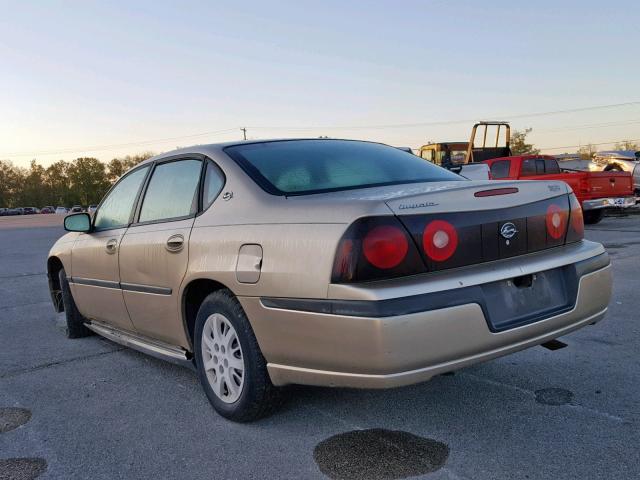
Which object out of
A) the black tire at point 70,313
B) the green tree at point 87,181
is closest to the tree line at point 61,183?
the green tree at point 87,181

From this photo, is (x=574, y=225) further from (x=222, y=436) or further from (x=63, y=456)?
(x=63, y=456)

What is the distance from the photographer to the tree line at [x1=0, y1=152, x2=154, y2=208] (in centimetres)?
12269

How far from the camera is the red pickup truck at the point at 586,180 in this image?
14.1 metres

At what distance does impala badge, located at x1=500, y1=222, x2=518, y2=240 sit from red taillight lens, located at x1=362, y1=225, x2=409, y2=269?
0.55 meters

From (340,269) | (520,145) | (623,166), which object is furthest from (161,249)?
(520,145)

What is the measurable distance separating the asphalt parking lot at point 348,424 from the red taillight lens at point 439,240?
0.89 m

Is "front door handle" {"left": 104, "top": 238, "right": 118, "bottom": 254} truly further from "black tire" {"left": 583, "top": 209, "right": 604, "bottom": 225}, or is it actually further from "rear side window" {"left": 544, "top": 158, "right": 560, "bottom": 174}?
"rear side window" {"left": 544, "top": 158, "right": 560, "bottom": 174}

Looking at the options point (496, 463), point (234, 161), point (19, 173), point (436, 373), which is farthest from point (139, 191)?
point (19, 173)

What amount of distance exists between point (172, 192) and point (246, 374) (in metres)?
1.40

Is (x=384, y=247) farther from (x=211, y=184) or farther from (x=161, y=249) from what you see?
(x=161, y=249)

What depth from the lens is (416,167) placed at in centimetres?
367

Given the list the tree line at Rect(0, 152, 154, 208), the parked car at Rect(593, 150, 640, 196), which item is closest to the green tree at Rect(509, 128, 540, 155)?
the parked car at Rect(593, 150, 640, 196)

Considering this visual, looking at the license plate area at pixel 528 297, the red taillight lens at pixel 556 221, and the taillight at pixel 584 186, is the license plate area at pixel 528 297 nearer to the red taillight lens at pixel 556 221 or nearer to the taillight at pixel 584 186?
the red taillight lens at pixel 556 221

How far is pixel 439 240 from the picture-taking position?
255cm
